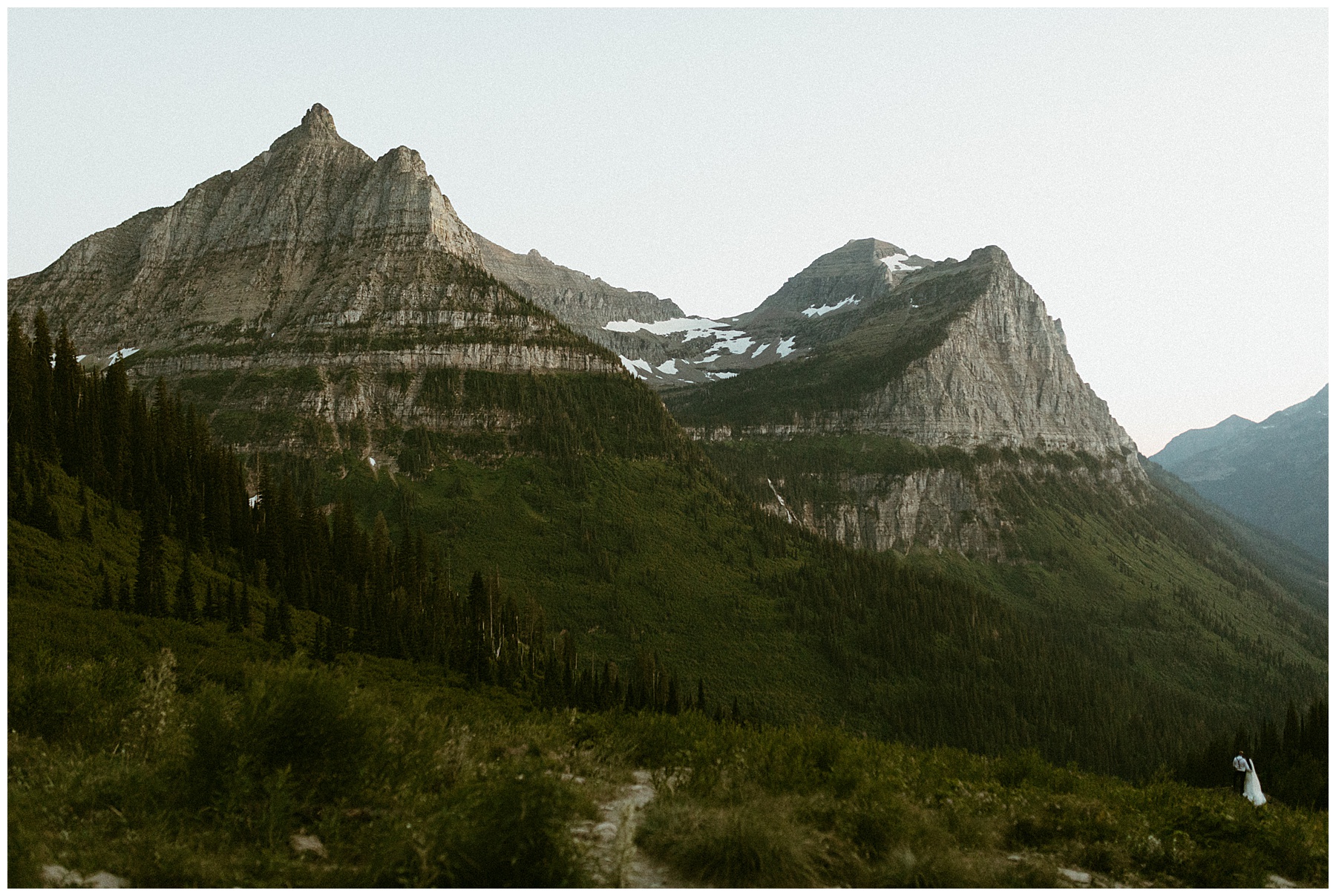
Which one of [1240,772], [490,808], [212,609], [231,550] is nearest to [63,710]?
[490,808]

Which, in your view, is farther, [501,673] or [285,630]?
[501,673]

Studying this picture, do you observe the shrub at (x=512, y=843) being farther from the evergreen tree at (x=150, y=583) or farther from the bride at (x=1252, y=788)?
the evergreen tree at (x=150, y=583)

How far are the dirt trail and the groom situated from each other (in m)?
24.5

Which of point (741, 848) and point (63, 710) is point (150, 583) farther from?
point (741, 848)

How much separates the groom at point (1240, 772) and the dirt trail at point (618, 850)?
965 inches

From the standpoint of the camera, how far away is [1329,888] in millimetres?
14992

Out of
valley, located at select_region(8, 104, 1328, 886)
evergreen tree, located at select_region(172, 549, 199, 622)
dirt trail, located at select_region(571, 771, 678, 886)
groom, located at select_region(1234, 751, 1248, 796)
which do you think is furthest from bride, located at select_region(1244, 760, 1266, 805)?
evergreen tree, located at select_region(172, 549, 199, 622)

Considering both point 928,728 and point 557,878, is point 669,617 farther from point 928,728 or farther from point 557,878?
point 557,878

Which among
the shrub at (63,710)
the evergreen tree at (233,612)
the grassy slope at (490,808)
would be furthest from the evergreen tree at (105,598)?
the shrub at (63,710)

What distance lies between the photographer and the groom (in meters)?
27.6

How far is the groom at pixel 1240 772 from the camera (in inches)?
1087

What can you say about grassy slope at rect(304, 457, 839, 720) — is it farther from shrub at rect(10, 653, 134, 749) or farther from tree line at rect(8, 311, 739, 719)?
shrub at rect(10, 653, 134, 749)

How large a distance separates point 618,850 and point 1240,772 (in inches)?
1192

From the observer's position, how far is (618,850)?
1124 centimetres
